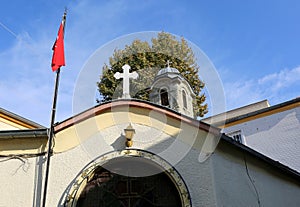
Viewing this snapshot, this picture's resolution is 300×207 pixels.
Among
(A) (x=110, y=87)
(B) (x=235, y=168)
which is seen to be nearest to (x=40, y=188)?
(B) (x=235, y=168)

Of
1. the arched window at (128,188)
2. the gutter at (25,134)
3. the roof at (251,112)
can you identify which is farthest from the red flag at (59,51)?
the roof at (251,112)

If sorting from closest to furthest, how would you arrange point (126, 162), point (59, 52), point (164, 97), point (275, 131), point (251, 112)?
point (126, 162)
point (59, 52)
point (164, 97)
point (275, 131)
point (251, 112)

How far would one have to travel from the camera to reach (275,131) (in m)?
13.3

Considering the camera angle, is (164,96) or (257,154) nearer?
(257,154)

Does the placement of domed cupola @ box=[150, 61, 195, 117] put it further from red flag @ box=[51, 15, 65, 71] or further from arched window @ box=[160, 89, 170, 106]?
red flag @ box=[51, 15, 65, 71]

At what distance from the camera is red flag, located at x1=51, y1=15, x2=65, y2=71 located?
Answer: 647 cm

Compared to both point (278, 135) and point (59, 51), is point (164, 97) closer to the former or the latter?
point (278, 135)

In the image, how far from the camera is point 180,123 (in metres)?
6.20

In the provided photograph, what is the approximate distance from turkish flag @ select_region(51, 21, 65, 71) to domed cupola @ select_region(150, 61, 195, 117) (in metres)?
5.75

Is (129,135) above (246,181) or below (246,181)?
above

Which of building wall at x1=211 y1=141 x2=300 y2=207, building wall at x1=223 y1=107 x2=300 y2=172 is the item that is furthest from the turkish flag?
building wall at x1=223 y1=107 x2=300 y2=172

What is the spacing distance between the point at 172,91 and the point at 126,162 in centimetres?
700

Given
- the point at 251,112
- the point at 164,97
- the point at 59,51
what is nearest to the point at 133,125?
the point at 59,51

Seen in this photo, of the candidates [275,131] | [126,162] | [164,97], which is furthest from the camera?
[275,131]
